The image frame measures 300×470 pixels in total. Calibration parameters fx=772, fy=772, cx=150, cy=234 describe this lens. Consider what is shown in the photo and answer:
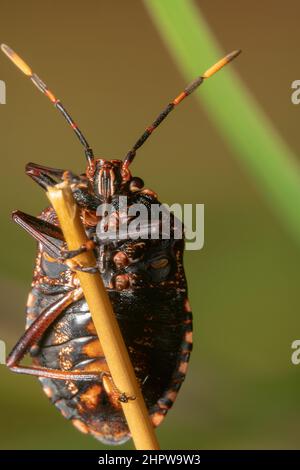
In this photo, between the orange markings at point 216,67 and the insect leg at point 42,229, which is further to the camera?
the orange markings at point 216,67

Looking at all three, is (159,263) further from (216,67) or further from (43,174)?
(216,67)

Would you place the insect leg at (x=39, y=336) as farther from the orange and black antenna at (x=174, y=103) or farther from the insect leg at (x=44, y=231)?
the orange and black antenna at (x=174, y=103)

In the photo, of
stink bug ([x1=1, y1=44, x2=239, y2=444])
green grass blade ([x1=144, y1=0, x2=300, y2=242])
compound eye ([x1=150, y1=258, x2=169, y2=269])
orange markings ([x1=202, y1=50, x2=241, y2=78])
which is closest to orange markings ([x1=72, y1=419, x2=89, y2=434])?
stink bug ([x1=1, y1=44, x2=239, y2=444])

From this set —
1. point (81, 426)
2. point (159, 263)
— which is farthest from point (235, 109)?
point (81, 426)

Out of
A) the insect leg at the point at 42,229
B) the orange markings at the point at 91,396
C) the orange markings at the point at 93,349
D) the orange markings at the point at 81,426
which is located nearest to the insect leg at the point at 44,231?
the insect leg at the point at 42,229

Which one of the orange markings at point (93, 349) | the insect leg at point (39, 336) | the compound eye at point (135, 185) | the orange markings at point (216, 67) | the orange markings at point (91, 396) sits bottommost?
the orange markings at point (91, 396)

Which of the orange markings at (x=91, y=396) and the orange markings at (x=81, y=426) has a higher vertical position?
the orange markings at (x=91, y=396)
